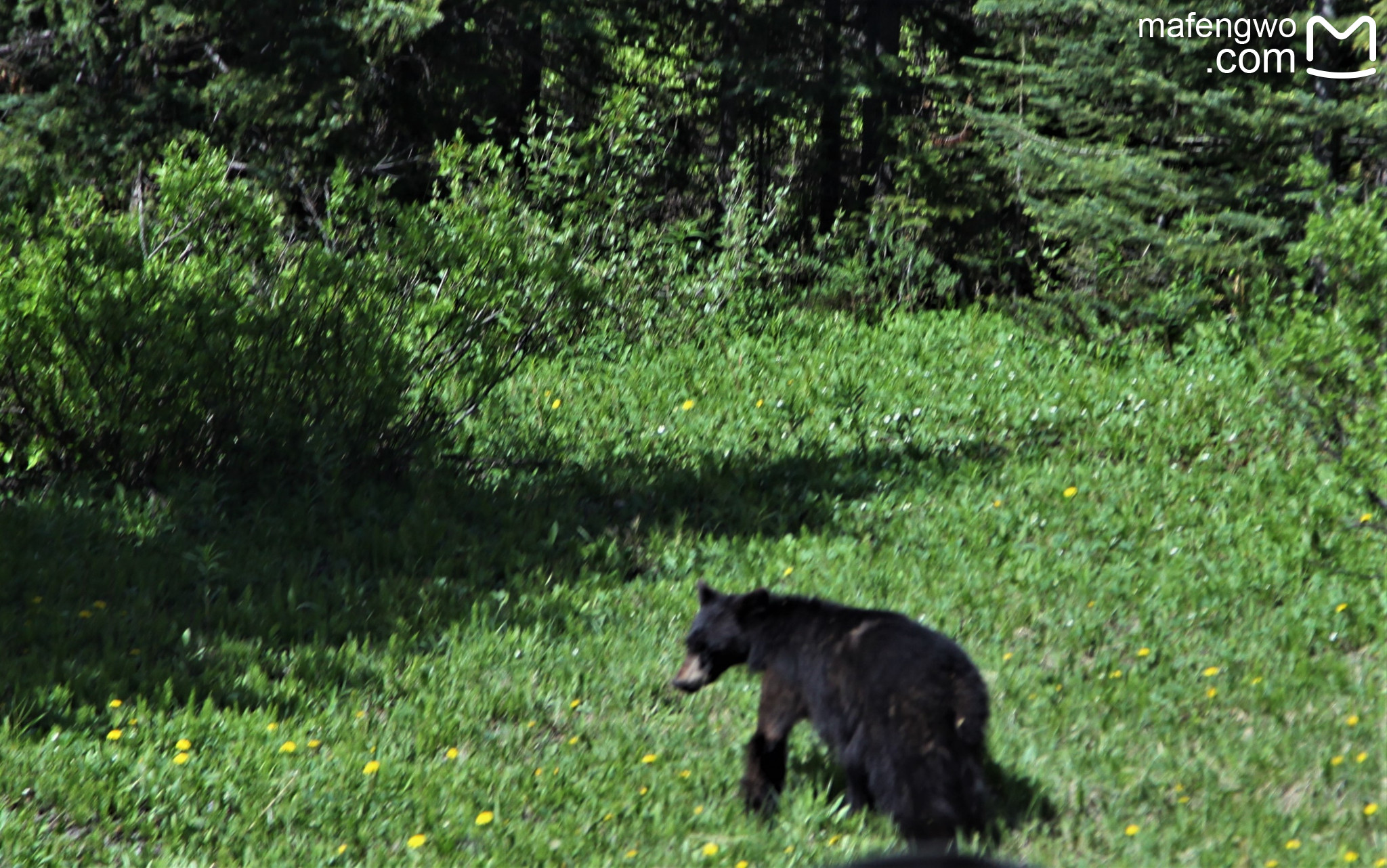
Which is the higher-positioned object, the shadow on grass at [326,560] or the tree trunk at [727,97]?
the tree trunk at [727,97]

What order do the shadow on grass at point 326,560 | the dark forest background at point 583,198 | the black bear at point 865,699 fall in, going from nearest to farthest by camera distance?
1. the black bear at point 865,699
2. the shadow on grass at point 326,560
3. the dark forest background at point 583,198

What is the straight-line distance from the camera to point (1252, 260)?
9688 millimetres

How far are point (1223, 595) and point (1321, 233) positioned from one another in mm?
1734

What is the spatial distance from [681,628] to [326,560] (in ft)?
7.62

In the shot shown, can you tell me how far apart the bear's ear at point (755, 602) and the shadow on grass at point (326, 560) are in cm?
176

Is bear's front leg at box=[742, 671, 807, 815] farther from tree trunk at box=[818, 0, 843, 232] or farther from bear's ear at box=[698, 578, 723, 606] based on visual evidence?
tree trunk at box=[818, 0, 843, 232]

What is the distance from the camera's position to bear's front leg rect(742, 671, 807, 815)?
455cm

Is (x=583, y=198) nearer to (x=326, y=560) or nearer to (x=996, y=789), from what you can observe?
Answer: (x=326, y=560)

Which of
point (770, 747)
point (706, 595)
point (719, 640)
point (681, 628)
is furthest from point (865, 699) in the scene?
point (681, 628)

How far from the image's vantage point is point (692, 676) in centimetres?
Result: 498

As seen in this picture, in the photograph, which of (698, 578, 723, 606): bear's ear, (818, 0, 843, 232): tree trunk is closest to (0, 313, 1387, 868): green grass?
(698, 578, 723, 606): bear's ear

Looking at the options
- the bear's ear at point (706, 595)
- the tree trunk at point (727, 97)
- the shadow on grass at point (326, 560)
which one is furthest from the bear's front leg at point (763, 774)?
the tree trunk at point (727, 97)

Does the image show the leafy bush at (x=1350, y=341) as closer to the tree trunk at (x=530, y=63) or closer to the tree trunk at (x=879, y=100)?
the tree trunk at (x=879, y=100)

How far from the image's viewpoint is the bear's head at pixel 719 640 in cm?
491
